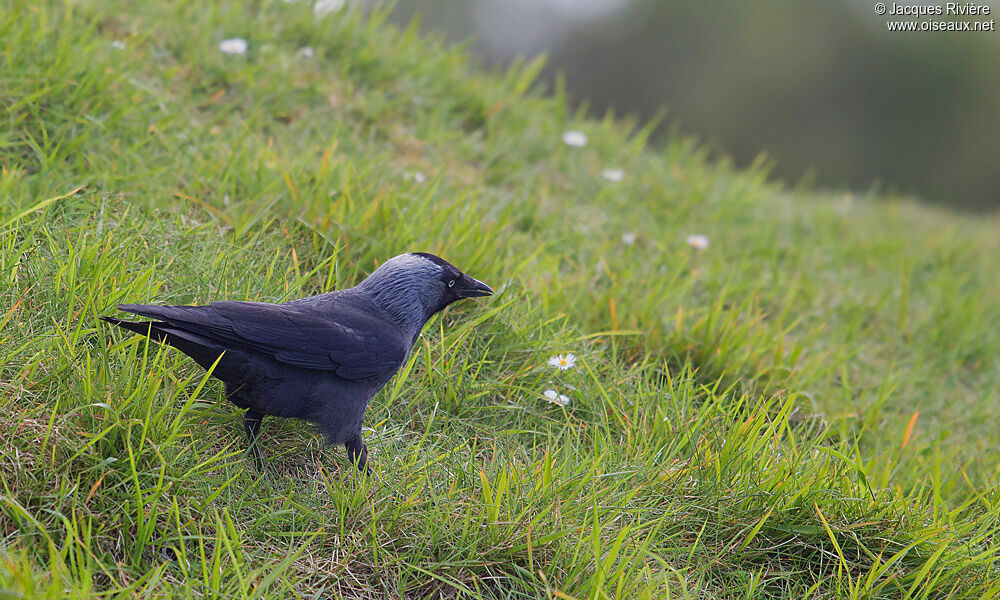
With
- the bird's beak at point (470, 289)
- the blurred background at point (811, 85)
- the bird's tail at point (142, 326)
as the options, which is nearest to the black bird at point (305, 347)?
the bird's tail at point (142, 326)

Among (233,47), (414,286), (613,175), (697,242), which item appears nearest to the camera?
(414,286)

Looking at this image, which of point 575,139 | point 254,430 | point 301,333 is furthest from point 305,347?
point 575,139

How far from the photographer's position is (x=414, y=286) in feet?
9.13

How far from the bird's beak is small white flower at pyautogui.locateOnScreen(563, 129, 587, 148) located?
295cm

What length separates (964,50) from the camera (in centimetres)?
1266

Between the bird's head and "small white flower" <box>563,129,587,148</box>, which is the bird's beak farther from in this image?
"small white flower" <box>563,129,587,148</box>

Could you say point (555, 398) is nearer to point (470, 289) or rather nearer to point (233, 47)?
point (470, 289)

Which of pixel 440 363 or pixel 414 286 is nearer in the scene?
pixel 414 286

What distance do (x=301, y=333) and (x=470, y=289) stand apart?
753mm

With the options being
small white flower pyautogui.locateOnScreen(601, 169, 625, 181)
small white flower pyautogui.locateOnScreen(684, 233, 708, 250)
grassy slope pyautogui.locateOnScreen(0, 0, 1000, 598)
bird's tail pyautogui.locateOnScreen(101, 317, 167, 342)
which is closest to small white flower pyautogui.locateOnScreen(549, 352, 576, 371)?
grassy slope pyautogui.locateOnScreen(0, 0, 1000, 598)

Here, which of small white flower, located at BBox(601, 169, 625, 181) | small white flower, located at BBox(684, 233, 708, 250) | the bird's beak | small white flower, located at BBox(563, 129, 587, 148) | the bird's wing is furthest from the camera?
small white flower, located at BBox(563, 129, 587, 148)

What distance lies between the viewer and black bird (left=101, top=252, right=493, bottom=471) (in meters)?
2.31

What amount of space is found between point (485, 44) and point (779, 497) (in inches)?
469

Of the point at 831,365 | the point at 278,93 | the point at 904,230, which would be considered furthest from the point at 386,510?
the point at 904,230
